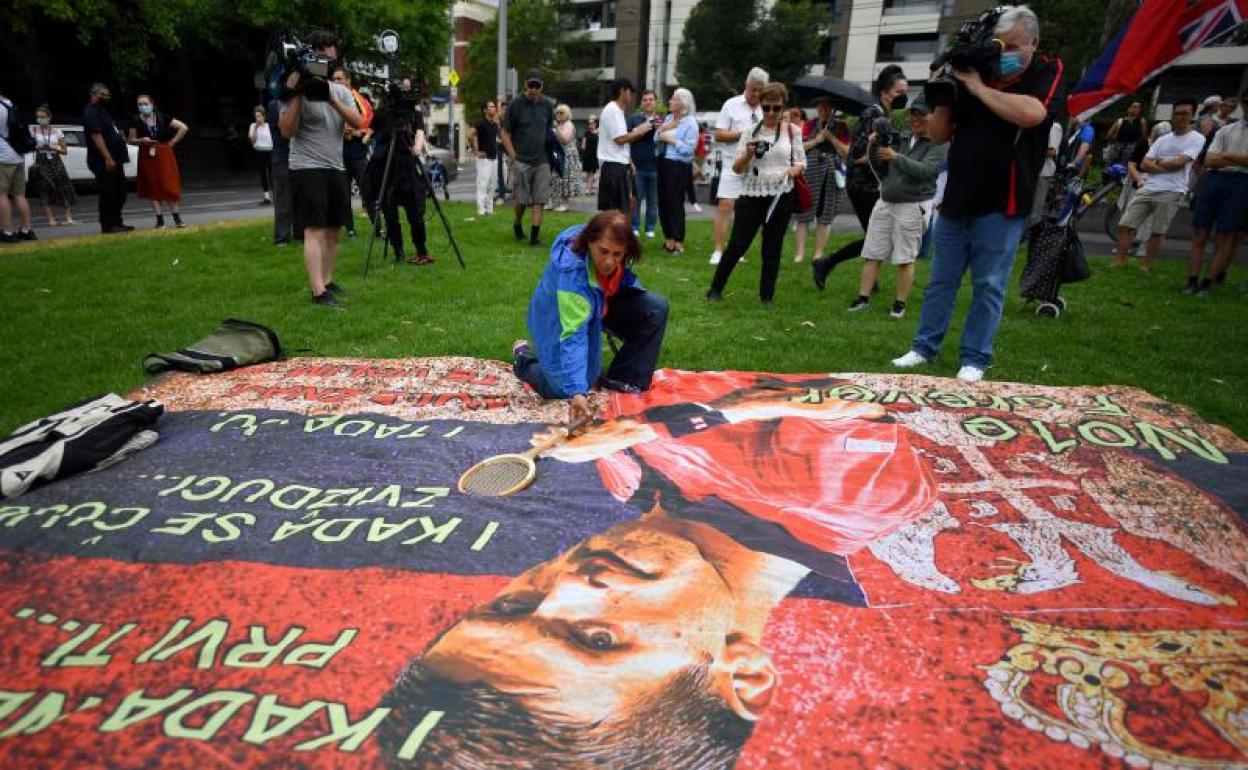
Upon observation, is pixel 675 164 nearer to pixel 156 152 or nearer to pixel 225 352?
pixel 225 352

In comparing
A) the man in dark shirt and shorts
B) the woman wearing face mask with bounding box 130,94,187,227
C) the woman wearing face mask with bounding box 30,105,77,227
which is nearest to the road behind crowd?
the woman wearing face mask with bounding box 30,105,77,227

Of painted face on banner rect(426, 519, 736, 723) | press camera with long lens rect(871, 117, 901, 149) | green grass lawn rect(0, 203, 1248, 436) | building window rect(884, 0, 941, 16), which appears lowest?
painted face on banner rect(426, 519, 736, 723)

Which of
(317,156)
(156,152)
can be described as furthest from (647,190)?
(156,152)

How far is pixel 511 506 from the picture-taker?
7.99 ft

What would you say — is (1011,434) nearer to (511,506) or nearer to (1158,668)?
(1158,668)

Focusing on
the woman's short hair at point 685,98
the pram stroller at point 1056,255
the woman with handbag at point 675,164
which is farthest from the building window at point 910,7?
the pram stroller at point 1056,255

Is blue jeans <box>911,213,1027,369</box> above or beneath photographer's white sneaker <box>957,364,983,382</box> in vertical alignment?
above

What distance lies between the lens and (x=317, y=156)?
196 inches

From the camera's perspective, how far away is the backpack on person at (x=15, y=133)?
24.2 ft

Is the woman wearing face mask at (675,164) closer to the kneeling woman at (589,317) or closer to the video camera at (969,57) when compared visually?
the video camera at (969,57)

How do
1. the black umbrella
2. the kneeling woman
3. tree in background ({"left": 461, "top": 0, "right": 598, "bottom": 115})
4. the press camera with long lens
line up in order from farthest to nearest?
1. tree in background ({"left": 461, "top": 0, "right": 598, "bottom": 115})
2. the black umbrella
3. the press camera with long lens
4. the kneeling woman

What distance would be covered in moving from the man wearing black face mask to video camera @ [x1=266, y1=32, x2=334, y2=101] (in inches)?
202

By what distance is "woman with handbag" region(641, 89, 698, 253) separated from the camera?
8.02 metres

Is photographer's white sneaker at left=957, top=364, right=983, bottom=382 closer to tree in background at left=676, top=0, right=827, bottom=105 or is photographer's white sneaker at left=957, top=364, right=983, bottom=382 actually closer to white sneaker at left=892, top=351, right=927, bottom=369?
white sneaker at left=892, top=351, right=927, bottom=369
